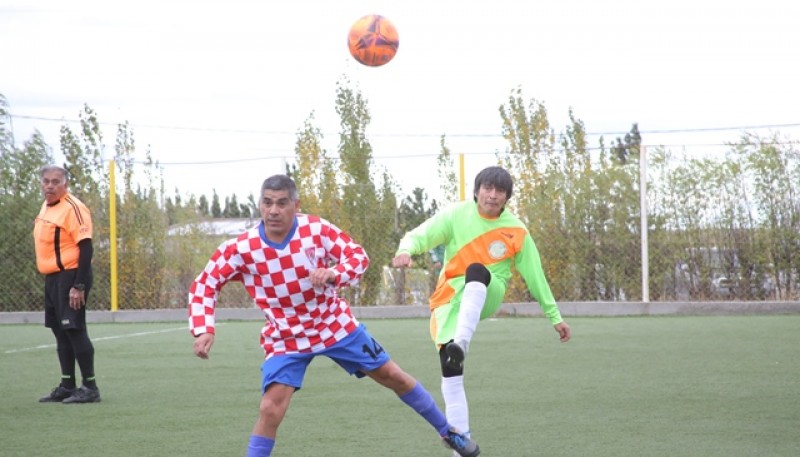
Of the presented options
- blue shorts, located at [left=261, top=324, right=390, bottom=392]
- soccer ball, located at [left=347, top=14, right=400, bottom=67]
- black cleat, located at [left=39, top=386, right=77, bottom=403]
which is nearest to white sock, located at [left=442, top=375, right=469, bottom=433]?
blue shorts, located at [left=261, top=324, right=390, bottom=392]

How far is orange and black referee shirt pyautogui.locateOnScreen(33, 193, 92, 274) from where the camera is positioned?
30.7 ft

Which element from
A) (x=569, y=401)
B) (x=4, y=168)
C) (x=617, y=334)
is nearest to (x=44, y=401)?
(x=569, y=401)

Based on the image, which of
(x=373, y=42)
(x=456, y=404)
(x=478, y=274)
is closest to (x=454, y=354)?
(x=456, y=404)

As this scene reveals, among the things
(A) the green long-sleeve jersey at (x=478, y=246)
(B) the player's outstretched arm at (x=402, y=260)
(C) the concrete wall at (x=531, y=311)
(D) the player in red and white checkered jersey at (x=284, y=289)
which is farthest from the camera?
(C) the concrete wall at (x=531, y=311)

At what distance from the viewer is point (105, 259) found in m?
19.1

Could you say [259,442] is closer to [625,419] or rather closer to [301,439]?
[301,439]

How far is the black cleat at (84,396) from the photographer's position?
9.10m

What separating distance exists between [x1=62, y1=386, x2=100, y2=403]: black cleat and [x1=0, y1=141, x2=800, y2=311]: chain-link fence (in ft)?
30.6

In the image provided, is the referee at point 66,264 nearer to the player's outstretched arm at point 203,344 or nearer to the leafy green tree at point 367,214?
the player's outstretched arm at point 203,344

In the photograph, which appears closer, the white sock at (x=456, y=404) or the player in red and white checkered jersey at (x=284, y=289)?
the player in red and white checkered jersey at (x=284, y=289)

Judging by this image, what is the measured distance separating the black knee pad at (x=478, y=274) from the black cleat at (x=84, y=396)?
12.5 feet

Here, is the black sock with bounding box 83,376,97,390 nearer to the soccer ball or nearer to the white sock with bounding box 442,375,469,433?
the white sock with bounding box 442,375,469,433

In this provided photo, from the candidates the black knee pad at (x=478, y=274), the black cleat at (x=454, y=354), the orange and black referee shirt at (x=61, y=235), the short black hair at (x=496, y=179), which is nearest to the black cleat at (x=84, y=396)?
the orange and black referee shirt at (x=61, y=235)

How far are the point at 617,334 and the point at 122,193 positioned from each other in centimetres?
893
